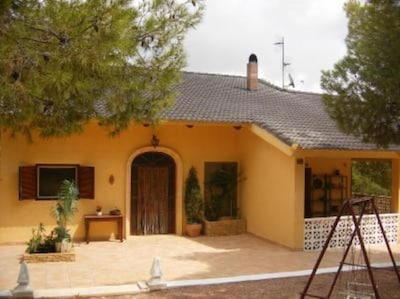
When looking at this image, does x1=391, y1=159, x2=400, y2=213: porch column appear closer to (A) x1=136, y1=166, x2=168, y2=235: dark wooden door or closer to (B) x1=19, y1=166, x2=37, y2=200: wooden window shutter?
(A) x1=136, y1=166, x2=168, y2=235: dark wooden door

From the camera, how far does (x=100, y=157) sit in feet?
49.3

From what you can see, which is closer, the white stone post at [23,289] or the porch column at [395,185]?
the white stone post at [23,289]

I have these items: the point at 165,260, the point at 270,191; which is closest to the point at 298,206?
the point at 270,191

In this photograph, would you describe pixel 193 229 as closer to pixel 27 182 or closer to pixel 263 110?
pixel 263 110

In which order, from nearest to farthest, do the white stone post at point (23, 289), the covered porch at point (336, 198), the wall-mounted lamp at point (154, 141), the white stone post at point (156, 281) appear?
1. the white stone post at point (23, 289)
2. the white stone post at point (156, 281)
3. the covered porch at point (336, 198)
4. the wall-mounted lamp at point (154, 141)

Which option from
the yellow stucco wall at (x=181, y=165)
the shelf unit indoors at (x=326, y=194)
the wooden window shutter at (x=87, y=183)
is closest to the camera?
the yellow stucco wall at (x=181, y=165)

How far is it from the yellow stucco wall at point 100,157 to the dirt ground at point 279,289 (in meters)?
6.48

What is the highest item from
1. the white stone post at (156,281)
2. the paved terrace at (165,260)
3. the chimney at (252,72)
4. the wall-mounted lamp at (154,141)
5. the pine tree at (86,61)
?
the chimney at (252,72)

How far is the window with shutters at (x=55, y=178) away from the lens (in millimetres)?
14344

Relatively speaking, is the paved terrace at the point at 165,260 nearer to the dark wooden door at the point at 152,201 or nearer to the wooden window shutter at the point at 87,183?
the dark wooden door at the point at 152,201

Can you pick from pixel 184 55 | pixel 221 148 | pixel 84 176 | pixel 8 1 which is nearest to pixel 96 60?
pixel 8 1

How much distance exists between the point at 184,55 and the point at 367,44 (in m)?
4.65

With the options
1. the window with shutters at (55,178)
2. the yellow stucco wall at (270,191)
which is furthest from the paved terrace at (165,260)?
the window with shutters at (55,178)

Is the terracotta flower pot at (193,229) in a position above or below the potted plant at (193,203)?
below
